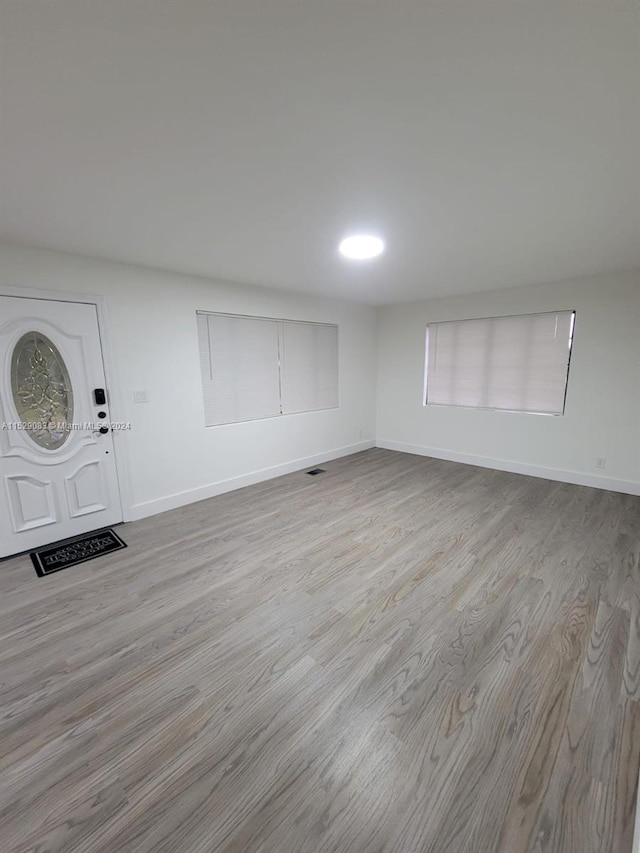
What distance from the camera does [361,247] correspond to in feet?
8.73

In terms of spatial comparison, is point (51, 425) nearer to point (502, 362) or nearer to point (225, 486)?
point (225, 486)

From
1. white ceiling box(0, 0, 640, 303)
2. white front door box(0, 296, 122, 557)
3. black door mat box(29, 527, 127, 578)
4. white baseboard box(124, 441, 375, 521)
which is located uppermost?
white ceiling box(0, 0, 640, 303)

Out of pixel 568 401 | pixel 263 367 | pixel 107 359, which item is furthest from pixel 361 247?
pixel 568 401

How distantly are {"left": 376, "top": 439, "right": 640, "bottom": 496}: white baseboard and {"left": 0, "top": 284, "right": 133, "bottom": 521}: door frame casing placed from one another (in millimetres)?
4037

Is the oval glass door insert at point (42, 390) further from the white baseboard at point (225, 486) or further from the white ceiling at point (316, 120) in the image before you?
the white baseboard at point (225, 486)

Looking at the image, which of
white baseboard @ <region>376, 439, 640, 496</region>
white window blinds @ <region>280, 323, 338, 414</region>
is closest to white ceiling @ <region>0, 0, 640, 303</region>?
white window blinds @ <region>280, 323, 338, 414</region>

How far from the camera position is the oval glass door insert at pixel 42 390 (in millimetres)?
2625

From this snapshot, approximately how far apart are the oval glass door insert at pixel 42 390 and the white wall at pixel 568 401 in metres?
4.41

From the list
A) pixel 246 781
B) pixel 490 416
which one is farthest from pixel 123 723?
pixel 490 416

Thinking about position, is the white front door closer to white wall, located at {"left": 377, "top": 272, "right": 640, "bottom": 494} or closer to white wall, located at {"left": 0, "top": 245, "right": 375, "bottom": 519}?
white wall, located at {"left": 0, "top": 245, "right": 375, "bottom": 519}

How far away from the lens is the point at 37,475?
276 cm

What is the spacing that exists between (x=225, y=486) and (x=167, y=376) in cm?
142

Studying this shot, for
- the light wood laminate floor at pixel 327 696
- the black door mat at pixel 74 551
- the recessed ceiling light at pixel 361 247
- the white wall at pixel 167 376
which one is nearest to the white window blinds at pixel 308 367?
the white wall at pixel 167 376

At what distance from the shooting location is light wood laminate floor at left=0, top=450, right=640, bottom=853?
43.6 inches
